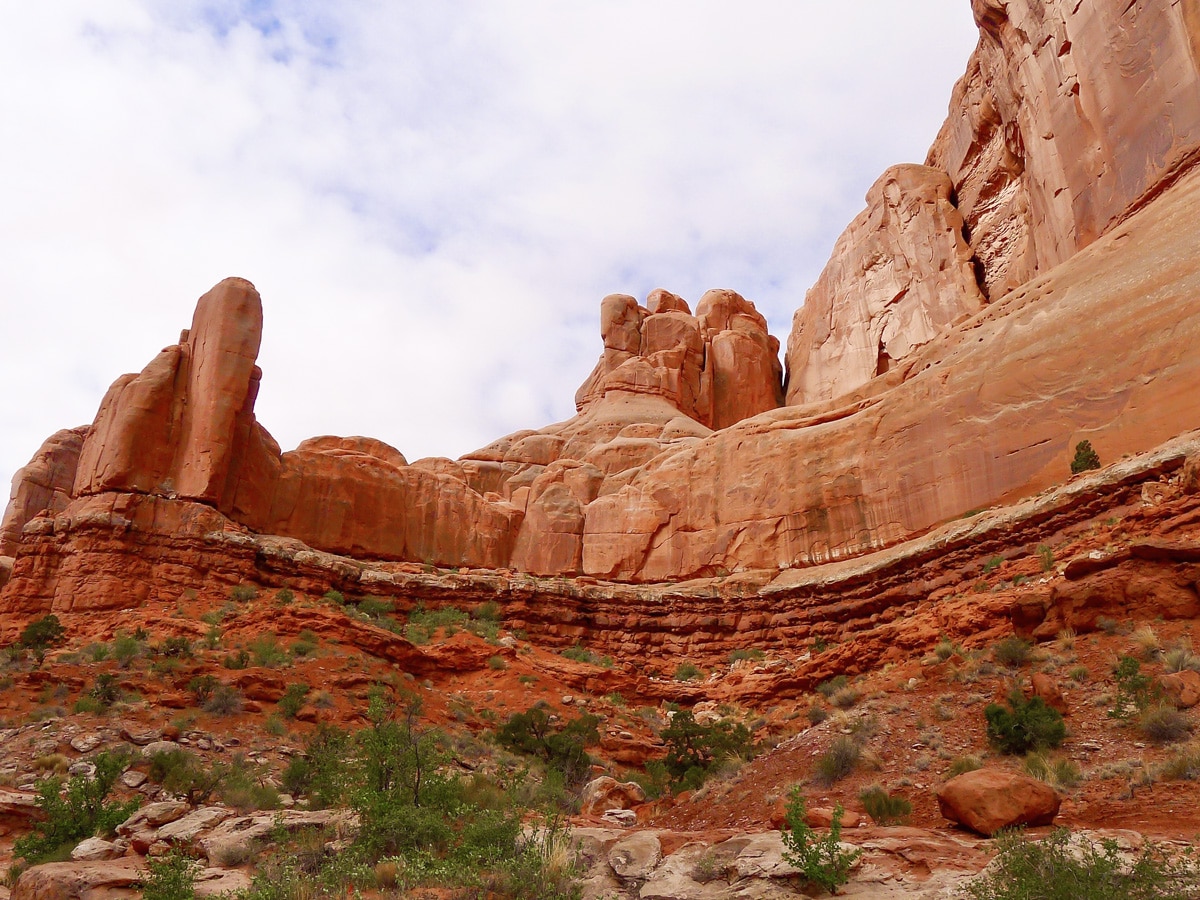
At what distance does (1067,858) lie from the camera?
708 cm

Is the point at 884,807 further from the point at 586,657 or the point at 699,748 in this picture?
the point at 586,657

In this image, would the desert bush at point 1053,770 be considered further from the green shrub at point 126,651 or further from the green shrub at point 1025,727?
the green shrub at point 126,651

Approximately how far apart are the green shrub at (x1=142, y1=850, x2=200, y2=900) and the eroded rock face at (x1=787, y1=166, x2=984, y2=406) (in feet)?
139

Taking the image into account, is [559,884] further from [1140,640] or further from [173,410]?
[173,410]

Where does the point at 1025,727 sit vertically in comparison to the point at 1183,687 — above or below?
below

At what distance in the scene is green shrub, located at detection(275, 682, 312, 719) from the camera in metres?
17.4

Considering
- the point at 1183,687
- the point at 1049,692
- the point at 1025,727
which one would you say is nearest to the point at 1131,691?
the point at 1183,687

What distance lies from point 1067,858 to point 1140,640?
309 inches

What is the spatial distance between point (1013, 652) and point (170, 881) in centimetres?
1293

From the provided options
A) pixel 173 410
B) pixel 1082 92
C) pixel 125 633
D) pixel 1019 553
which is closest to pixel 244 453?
pixel 173 410

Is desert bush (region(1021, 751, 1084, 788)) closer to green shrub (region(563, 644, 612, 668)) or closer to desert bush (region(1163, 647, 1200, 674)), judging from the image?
desert bush (region(1163, 647, 1200, 674))

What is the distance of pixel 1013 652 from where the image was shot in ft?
48.9

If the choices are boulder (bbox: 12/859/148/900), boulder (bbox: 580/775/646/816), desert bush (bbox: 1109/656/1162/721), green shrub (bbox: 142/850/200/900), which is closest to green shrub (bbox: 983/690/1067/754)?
desert bush (bbox: 1109/656/1162/721)

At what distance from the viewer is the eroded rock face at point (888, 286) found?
46.5m
